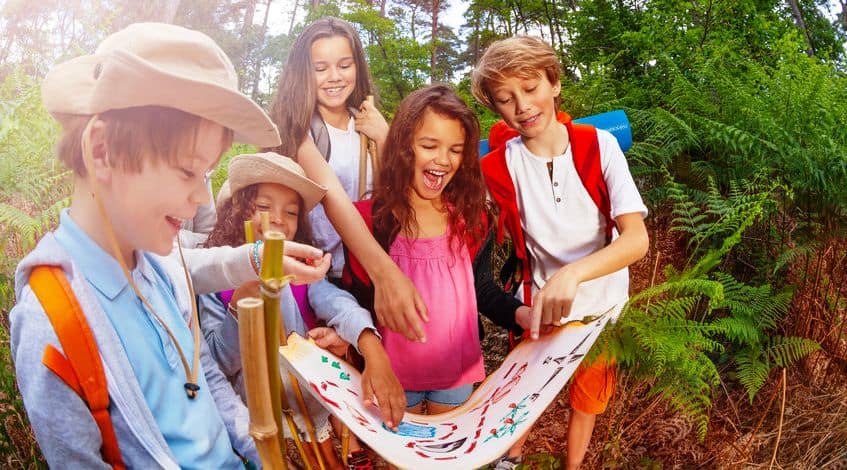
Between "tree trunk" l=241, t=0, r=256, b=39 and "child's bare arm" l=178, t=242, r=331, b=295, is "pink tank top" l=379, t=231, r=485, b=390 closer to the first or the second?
"child's bare arm" l=178, t=242, r=331, b=295

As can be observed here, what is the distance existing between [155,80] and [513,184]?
0.78 metres

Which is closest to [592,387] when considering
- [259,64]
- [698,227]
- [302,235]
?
[698,227]

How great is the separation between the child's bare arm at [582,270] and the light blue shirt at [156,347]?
0.44 meters

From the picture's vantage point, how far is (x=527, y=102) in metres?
0.96

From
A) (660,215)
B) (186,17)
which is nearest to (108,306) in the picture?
(186,17)

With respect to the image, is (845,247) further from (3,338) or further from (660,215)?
(3,338)

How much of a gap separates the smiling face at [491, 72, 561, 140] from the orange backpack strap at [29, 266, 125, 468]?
30.1 inches

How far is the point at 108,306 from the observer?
18.0 inches

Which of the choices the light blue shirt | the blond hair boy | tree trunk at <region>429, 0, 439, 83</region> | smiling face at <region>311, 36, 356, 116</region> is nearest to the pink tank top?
smiling face at <region>311, 36, 356, 116</region>

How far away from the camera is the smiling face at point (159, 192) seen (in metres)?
0.38

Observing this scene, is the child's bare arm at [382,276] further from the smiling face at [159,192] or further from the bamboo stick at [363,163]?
the smiling face at [159,192]

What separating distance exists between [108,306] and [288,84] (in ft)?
2.39

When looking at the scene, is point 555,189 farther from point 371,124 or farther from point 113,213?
point 113,213

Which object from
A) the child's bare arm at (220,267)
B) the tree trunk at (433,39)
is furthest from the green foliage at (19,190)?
the tree trunk at (433,39)
